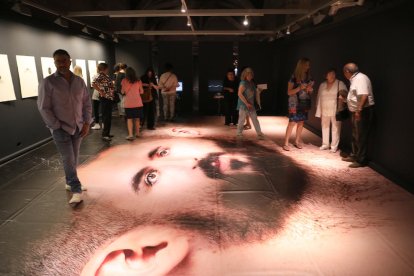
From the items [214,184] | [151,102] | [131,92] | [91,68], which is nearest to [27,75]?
[131,92]

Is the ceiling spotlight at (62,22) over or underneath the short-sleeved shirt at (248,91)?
over

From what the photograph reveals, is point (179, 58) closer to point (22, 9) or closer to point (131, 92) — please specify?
point (131, 92)

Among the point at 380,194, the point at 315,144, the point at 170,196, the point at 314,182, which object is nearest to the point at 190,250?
the point at 170,196

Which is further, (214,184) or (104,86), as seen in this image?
(104,86)

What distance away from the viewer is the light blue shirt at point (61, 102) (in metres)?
3.62

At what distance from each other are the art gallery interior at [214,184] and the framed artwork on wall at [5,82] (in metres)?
0.03

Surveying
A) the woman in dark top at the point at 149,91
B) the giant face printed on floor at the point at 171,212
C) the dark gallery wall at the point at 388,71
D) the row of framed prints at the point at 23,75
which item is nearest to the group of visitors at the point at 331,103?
the dark gallery wall at the point at 388,71

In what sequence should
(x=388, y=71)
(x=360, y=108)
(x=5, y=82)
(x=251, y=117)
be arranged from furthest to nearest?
(x=251, y=117) → (x=5, y=82) → (x=360, y=108) → (x=388, y=71)

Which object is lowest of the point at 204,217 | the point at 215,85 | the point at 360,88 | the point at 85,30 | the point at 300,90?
the point at 204,217

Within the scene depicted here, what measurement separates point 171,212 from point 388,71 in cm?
402

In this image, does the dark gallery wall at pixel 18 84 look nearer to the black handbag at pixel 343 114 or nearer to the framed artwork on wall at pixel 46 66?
the framed artwork on wall at pixel 46 66

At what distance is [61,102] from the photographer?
3701mm

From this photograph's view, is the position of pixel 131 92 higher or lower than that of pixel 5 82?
lower

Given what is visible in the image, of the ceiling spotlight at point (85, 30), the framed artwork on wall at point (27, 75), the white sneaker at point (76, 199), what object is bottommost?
the white sneaker at point (76, 199)
